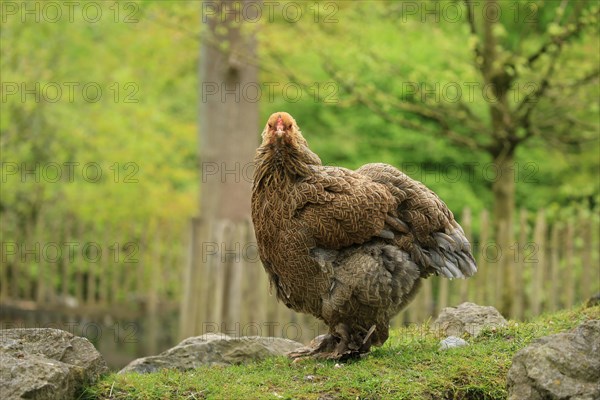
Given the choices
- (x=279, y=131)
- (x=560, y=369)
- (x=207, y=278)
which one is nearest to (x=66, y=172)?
(x=207, y=278)

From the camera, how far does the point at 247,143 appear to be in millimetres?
12805

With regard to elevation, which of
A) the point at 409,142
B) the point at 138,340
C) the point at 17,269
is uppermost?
the point at 409,142

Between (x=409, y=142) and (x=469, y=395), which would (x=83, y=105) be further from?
(x=469, y=395)

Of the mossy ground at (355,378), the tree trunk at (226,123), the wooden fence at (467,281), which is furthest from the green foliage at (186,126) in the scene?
the mossy ground at (355,378)

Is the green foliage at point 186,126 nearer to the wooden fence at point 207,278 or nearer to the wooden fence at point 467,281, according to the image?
the wooden fence at point 207,278

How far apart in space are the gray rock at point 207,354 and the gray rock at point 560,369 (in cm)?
219

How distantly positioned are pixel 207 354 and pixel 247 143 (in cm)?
683

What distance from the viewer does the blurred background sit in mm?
10118

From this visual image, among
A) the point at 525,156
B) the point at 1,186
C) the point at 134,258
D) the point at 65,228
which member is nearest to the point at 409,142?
the point at 525,156

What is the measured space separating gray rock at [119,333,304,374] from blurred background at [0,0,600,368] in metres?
4.06

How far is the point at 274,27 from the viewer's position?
533 inches

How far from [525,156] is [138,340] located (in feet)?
24.1

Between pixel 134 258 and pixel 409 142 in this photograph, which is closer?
pixel 134 258

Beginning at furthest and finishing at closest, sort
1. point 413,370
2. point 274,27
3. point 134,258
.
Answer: point 274,27 < point 134,258 < point 413,370
